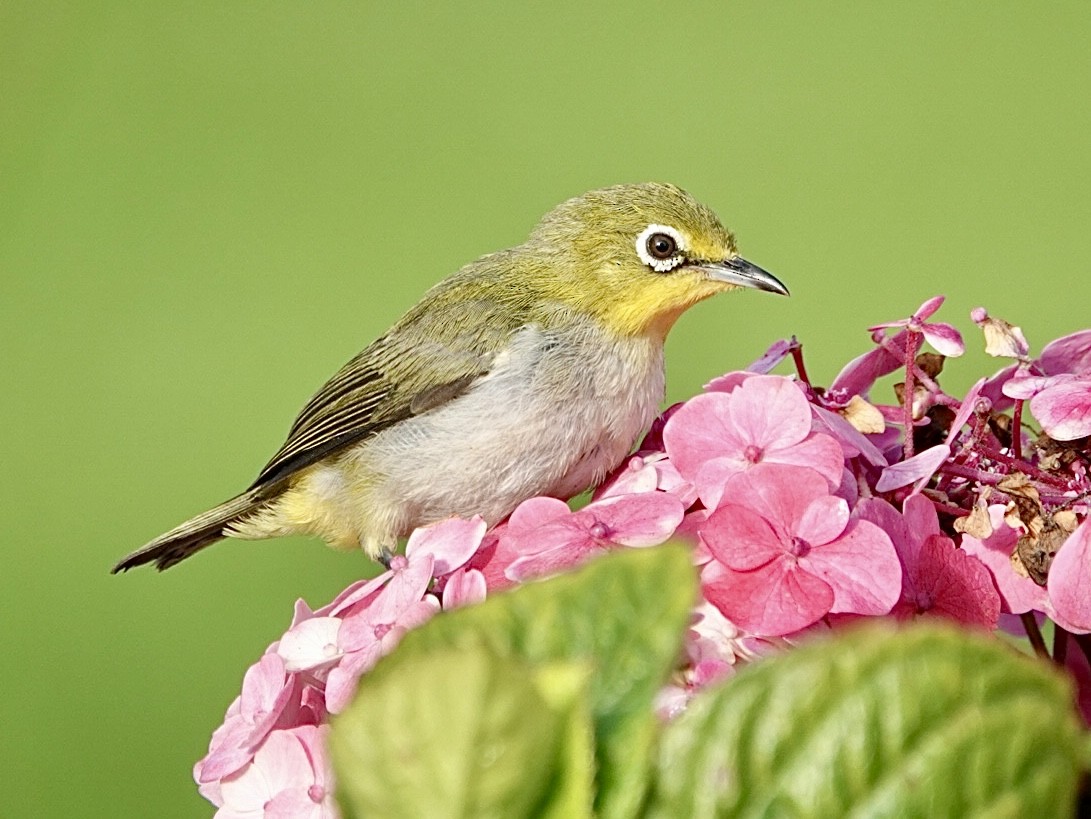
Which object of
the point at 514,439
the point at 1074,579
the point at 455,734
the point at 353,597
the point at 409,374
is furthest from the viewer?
the point at 409,374

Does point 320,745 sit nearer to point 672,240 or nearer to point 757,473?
point 757,473

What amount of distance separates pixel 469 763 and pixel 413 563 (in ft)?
1.15

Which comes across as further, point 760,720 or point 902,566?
point 902,566

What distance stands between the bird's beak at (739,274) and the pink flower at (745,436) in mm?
391

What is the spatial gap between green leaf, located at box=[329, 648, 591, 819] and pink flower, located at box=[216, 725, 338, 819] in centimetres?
30

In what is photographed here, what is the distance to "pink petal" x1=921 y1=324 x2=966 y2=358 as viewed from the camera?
0.56 meters

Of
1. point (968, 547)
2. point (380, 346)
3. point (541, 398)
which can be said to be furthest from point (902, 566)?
point (380, 346)

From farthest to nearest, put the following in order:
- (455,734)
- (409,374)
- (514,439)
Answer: (409,374) → (514,439) → (455,734)

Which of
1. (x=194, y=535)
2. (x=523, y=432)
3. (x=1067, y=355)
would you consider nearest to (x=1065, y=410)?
(x=1067, y=355)

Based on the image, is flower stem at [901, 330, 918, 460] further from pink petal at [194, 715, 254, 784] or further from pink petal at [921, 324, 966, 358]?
pink petal at [194, 715, 254, 784]

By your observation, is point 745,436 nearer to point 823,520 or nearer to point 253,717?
point 823,520

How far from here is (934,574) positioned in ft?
1.61

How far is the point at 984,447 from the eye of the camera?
1.63ft

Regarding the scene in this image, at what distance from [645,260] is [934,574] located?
0.52 meters
